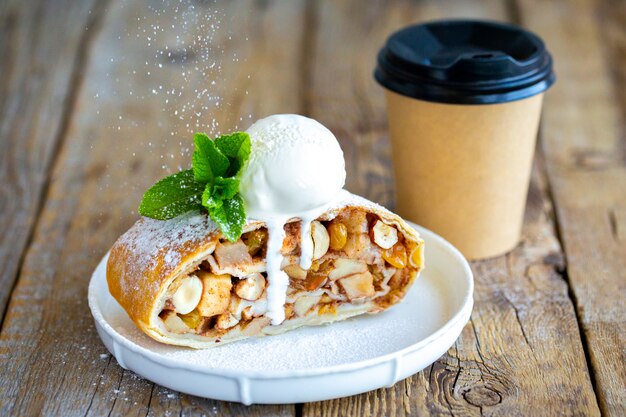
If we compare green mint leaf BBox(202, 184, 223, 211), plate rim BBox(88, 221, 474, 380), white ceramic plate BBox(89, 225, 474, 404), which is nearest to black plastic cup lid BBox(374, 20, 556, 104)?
white ceramic plate BBox(89, 225, 474, 404)

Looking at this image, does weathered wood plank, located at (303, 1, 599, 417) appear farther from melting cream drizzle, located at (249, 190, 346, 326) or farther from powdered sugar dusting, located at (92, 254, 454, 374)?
melting cream drizzle, located at (249, 190, 346, 326)

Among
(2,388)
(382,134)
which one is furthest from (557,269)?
(2,388)

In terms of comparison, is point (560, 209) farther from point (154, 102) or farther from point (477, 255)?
point (154, 102)

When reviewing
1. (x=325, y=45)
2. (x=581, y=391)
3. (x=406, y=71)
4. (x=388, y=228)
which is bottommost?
(x=325, y=45)

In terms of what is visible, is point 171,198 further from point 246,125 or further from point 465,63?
point 465,63

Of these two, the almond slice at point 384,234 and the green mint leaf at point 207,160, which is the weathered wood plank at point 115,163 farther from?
the almond slice at point 384,234
